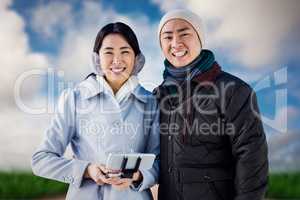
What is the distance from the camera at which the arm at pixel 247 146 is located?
165 cm

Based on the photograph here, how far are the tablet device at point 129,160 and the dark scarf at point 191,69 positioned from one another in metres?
0.35

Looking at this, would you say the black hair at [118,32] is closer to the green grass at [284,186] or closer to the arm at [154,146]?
the arm at [154,146]

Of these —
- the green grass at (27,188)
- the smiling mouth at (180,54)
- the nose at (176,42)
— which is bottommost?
the green grass at (27,188)

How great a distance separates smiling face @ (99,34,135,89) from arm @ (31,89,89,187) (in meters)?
0.18

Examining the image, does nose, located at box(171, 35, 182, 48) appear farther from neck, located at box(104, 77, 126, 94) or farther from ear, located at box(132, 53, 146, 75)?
neck, located at box(104, 77, 126, 94)

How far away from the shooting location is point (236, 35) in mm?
3385

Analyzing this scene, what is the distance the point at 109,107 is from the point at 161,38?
1.15ft

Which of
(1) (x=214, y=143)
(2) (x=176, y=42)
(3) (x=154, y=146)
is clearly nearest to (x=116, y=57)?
(2) (x=176, y=42)

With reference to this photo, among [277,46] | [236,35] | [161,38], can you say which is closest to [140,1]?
[236,35]

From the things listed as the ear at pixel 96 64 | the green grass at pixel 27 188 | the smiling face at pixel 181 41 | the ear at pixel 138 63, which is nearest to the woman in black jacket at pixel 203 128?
the smiling face at pixel 181 41

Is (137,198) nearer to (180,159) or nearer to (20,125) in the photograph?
(180,159)

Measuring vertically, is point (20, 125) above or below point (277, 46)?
below

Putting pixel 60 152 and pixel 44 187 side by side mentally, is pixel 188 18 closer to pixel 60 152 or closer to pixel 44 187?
pixel 60 152

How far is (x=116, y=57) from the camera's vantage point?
1.76 metres
